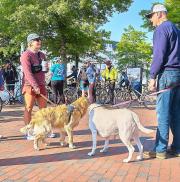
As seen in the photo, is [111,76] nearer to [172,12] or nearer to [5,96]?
[5,96]

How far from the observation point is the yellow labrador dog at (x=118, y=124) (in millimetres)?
6750

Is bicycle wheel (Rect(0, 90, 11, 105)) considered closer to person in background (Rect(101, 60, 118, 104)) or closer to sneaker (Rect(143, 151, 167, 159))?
person in background (Rect(101, 60, 118, 104))

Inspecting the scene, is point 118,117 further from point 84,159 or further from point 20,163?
point 20,163

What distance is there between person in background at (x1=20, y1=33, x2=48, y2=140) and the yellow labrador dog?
1.62 m

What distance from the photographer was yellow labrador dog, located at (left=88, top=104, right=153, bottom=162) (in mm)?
6750

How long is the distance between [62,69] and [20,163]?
10744mm

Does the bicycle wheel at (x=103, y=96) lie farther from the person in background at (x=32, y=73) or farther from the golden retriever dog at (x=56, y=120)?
the golden retriever dog at (x=56, y=120)

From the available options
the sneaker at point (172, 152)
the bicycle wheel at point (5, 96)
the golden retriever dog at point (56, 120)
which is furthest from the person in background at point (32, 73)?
the bicycle wheel at point (5, 96)

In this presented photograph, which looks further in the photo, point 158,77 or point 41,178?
point 158,77

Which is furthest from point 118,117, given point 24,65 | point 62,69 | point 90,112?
point 62,69

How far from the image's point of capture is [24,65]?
8.37m

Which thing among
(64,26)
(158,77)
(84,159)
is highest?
(64,26)

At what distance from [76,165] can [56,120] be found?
4.71 feet

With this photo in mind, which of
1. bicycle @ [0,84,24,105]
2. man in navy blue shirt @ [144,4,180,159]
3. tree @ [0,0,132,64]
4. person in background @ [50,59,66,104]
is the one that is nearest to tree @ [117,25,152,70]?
tree @ [0,0,132,64]
